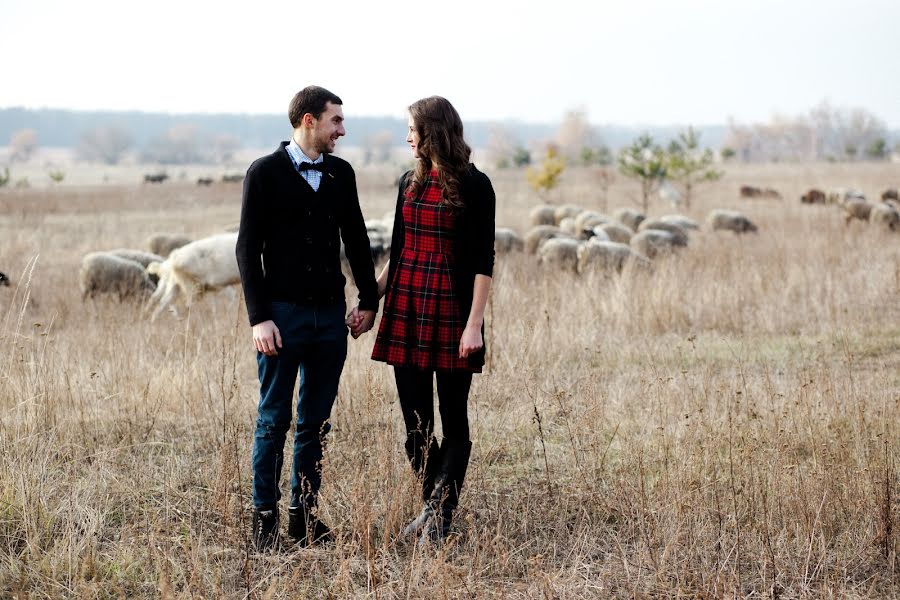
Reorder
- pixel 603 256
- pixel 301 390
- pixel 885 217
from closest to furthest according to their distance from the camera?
pixel 301 390 < pixel 603 256 < pixel 885 217

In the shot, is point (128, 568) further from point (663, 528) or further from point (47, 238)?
point (47, 238)

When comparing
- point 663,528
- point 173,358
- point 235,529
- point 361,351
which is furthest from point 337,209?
point 173,358

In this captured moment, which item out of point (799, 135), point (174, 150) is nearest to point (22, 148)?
point (174, 150)

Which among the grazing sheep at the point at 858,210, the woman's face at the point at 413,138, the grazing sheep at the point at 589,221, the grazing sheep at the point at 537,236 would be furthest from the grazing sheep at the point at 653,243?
the woman's face at the point at 413,138

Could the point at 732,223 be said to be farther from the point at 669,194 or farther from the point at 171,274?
the point at 171,274

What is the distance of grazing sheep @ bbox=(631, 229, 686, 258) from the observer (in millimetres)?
14828

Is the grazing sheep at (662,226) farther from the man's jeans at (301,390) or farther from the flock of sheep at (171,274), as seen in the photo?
the man's jeans at (301,390)

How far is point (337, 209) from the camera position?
3.80 metres

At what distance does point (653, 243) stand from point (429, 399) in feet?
38.6

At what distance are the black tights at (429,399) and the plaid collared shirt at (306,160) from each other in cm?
88

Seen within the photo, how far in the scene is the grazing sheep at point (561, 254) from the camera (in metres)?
13.3

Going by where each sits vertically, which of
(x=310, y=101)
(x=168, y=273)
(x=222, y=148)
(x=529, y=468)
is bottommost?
(x=529, y=468)

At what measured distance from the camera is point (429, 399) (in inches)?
155

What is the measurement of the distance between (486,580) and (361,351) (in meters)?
3.58
